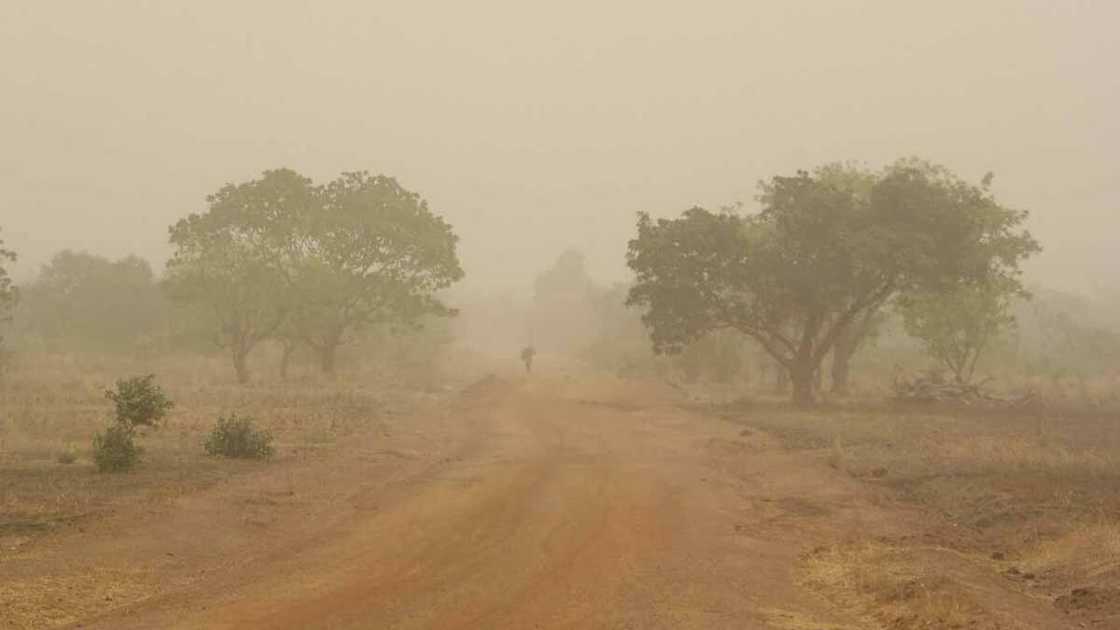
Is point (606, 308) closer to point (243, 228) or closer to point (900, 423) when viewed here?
point (243, 228)

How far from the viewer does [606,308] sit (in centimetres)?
9275

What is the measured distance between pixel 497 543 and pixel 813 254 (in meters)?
25.6

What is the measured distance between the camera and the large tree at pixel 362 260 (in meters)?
45.6

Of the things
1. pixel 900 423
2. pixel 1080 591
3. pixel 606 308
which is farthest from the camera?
pixel 606 308

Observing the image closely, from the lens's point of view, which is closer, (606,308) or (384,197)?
(384,197)

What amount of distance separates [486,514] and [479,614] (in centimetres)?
544

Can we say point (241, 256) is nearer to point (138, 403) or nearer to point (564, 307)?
point (138, 403)

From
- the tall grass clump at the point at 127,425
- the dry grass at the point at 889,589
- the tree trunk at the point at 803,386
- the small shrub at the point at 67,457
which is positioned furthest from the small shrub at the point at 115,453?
the tree trunk at the point at 803,386

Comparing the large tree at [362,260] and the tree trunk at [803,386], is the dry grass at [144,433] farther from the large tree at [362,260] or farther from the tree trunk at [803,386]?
the tree trunk at [803,386]

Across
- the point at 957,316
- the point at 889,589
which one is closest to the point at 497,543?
the point at 889,589

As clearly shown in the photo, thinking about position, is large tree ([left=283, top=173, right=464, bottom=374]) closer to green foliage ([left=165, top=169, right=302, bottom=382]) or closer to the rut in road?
green foliage ([left=165, top=169, right=302, bottom=382])

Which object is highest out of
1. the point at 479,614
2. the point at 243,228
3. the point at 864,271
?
the point at 243,228

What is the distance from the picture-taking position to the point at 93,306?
61.2m

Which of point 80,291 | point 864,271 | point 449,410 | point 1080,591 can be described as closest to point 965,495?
point 1080,591
